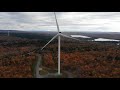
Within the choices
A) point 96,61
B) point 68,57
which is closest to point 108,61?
point 96,61

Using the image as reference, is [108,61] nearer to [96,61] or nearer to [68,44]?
[96,61]
